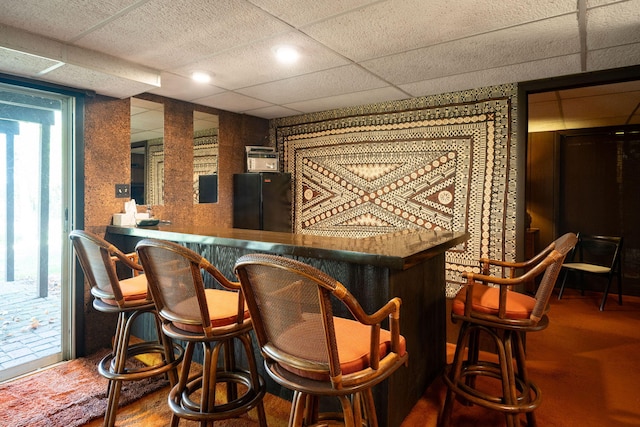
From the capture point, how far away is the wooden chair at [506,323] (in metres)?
1.68

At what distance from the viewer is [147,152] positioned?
356 cm

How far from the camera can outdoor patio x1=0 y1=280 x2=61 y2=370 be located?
2.79 meters

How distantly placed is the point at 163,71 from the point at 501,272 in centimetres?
335

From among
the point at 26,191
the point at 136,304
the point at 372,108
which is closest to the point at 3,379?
the point at 26,191

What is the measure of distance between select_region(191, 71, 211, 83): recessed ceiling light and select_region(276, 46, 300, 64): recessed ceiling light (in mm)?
746

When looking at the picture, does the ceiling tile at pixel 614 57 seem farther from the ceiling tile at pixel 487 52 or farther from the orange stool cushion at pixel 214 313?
the orange stool cushion at pixel 214 313

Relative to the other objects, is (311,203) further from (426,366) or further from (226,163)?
(426,366)

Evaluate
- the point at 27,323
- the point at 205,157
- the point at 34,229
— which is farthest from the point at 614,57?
the point at 27,323

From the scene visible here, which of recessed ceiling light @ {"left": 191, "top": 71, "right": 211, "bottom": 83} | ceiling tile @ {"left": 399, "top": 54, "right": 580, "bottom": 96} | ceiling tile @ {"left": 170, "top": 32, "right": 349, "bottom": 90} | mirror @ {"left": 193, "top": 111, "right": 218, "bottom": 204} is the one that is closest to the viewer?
ceiling tile @ {"left": 170, "top": 32, "right": 349, "bottom": 90}

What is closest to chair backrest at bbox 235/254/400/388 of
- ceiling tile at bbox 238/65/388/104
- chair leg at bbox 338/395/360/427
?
chair leg at bbox 338/395/360/427

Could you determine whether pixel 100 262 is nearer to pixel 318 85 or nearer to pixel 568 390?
pixel 318 85

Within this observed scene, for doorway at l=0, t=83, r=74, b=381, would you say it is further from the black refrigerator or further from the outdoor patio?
the black refrigerator

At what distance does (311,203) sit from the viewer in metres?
4.55

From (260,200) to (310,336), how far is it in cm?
322
